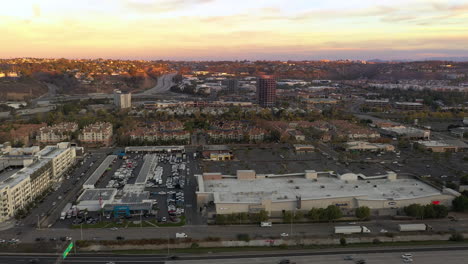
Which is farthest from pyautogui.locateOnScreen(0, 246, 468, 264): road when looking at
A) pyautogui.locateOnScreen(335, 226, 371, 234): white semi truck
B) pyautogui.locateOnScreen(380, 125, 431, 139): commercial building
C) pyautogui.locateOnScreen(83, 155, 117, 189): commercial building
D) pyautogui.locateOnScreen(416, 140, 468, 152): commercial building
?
pyautogui.locateOnScreen(380, 125, 431, 139): commercial building

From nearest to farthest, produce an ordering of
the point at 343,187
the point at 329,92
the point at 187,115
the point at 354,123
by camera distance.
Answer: the point at 343,187 < the point at 354,123 < the point at 187,115 < the point at 329,92

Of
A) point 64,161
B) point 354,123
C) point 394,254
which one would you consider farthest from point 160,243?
point 354,123

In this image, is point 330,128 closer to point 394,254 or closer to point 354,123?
point 354,123

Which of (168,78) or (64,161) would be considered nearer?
(64,161)

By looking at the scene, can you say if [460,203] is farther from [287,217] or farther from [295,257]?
[295,257]

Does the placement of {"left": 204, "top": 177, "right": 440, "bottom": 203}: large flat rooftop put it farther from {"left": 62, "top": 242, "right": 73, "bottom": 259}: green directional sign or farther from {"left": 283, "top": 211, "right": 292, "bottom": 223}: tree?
{"left": 62, "top": 242, "right": 73, "bottom": 259}: green directional sign

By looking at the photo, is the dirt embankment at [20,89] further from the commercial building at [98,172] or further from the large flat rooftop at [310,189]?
the large flat rooftop at [310,189]

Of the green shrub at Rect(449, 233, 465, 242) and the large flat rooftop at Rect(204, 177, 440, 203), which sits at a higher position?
the large flat rooftop at Rect(204, 177, 440, 203)
